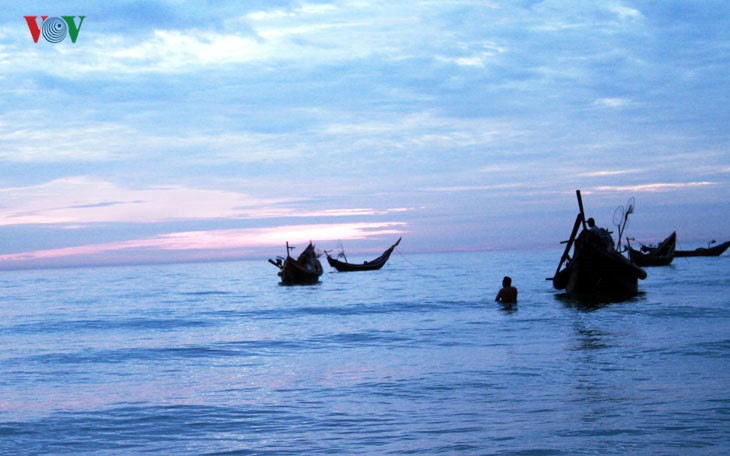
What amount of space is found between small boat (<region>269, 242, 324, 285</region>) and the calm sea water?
30.2m

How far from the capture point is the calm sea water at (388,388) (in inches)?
310

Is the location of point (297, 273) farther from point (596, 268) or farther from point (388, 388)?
point (388, 388)

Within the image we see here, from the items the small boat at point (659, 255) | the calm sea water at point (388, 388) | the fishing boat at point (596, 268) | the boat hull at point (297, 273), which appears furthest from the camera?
the small boat at point (659, 255)

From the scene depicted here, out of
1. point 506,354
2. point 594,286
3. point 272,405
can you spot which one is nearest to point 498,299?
point 594,286

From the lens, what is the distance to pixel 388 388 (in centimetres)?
1116

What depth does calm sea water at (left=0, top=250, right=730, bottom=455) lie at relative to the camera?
25.8 feet

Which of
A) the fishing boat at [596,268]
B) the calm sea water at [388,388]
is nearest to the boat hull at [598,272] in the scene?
the fishing boat at [596,268]

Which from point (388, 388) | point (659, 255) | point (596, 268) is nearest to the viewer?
point (388, 388)

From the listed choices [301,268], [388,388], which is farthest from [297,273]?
[388,388]

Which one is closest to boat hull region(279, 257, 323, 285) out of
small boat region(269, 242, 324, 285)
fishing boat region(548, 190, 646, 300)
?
small boat region(269, 242, 324, 285)

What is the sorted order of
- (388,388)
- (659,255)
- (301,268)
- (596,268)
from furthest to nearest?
(659,255) → (301,268) → (596,268) → (388,388)

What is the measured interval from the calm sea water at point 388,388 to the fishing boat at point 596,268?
11.4ft

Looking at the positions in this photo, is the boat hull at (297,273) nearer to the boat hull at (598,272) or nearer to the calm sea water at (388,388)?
the boat hull at (598,272)

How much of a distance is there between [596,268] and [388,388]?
18182 millimetres
